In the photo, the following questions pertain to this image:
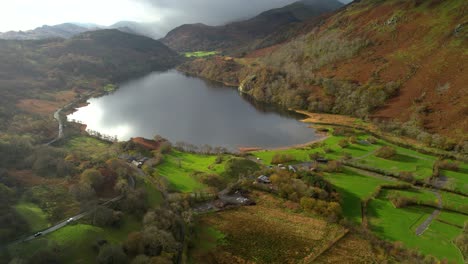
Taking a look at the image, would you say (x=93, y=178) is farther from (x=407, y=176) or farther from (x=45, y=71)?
(x=45, y=71)

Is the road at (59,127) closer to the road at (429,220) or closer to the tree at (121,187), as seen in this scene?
the tree at (121,187)

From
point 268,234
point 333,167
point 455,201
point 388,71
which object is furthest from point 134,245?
point 388,71

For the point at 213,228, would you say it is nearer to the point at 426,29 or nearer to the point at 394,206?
the point at 394,206

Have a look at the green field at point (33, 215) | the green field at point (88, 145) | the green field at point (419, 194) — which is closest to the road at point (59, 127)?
the green field at point (88, 145)

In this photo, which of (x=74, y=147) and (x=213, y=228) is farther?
(x=74, y=147)

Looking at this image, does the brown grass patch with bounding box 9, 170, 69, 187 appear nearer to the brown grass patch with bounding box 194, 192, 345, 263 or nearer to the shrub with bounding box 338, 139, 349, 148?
the brown grass patch with bounding box 194, 192, 345, 263

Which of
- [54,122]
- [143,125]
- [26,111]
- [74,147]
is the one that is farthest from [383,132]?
[26,111]
